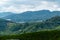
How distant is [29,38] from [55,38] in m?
28.0

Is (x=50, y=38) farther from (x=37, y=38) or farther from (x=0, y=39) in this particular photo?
(x=0, y=39)

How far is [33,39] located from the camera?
193 meters

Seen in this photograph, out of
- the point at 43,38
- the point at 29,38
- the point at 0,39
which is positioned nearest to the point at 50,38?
the point at 43,38

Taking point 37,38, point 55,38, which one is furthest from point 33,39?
point 55,38

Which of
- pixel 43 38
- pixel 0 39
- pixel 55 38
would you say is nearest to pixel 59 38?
pixel 55 38

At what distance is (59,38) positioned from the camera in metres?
181

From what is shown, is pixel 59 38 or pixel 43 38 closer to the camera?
pixel 59 38

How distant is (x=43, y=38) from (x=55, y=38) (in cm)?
1683

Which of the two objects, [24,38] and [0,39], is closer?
[0,39]

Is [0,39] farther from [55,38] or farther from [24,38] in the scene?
[55,38]

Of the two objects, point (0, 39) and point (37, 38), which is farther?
point (37, 38)

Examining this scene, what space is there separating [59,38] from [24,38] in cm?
3598

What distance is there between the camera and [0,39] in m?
183

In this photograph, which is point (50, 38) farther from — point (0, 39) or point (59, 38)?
point (0, 39)
